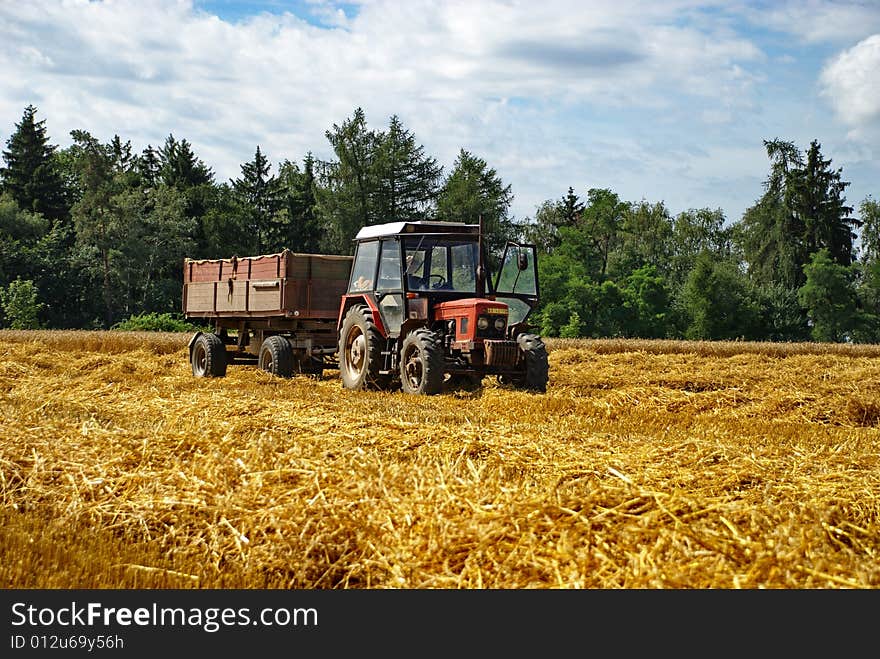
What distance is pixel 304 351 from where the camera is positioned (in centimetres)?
1560

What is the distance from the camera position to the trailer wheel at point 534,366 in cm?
1191

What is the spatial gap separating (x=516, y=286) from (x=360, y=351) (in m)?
2.45

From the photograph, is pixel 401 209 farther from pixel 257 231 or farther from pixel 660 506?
pixel 660 506

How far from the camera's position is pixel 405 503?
17.0ft

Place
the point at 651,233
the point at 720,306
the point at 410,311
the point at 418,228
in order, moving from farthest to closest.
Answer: the point at 651,233 < the point at 720,306 < the point at 418,228 < the point at 410,311

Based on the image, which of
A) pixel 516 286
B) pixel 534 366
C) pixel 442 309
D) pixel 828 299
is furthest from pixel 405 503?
pixel 828 299

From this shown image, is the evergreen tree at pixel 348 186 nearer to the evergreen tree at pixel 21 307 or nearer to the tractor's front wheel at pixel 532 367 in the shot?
the evergreen tree at pixel 21 307

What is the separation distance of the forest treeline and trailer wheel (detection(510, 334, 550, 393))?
38.6 m

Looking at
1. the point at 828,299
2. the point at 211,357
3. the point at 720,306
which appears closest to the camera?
the point at 211,357

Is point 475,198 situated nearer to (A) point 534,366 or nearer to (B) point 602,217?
(B) point 602,217

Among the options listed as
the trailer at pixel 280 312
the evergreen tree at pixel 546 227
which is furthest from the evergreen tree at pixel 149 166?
the trailer at pixel 280 312

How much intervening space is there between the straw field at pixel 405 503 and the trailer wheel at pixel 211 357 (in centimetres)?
689

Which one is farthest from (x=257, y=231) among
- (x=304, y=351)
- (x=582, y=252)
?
(x=304, y=351)

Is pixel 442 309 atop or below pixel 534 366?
atop
